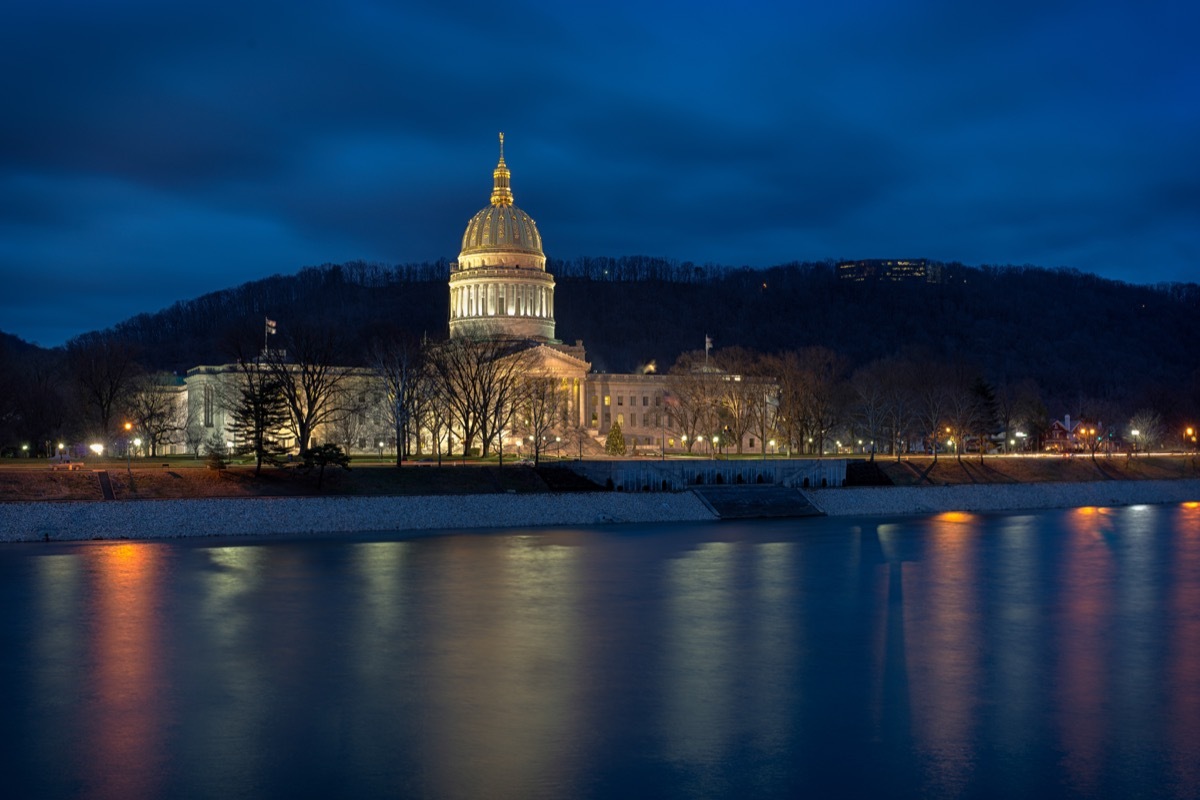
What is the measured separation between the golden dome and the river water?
81.3 m

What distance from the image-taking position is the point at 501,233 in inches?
4850

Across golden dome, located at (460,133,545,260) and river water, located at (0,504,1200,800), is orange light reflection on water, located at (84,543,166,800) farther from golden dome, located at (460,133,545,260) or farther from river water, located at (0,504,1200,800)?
golden dome, located at (460,133,545,260)

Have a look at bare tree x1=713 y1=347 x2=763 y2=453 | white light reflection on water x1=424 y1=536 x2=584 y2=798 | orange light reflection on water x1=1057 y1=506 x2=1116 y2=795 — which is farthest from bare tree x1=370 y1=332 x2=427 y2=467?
orange light reflection on water x1=1057 y1=506 x2=1116 y2=795

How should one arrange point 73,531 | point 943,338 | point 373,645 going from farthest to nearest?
point 943,338 < point 73,531 < point 373,645

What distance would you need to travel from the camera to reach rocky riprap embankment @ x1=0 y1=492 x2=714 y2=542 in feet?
163

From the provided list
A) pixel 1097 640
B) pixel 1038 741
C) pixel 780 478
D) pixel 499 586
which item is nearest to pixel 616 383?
pixel 780 478

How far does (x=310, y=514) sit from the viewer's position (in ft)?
178

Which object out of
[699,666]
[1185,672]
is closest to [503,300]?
[699,666]

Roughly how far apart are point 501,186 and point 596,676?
107 metres

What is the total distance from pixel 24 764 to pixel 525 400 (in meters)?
75.6

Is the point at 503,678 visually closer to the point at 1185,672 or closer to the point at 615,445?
the point at 1185,672

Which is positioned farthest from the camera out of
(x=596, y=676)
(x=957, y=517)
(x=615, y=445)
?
(x=615, y=445)

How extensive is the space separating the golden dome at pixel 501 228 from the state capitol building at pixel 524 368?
0.32ft

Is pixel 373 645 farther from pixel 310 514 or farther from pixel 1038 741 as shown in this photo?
pixel 310 514
